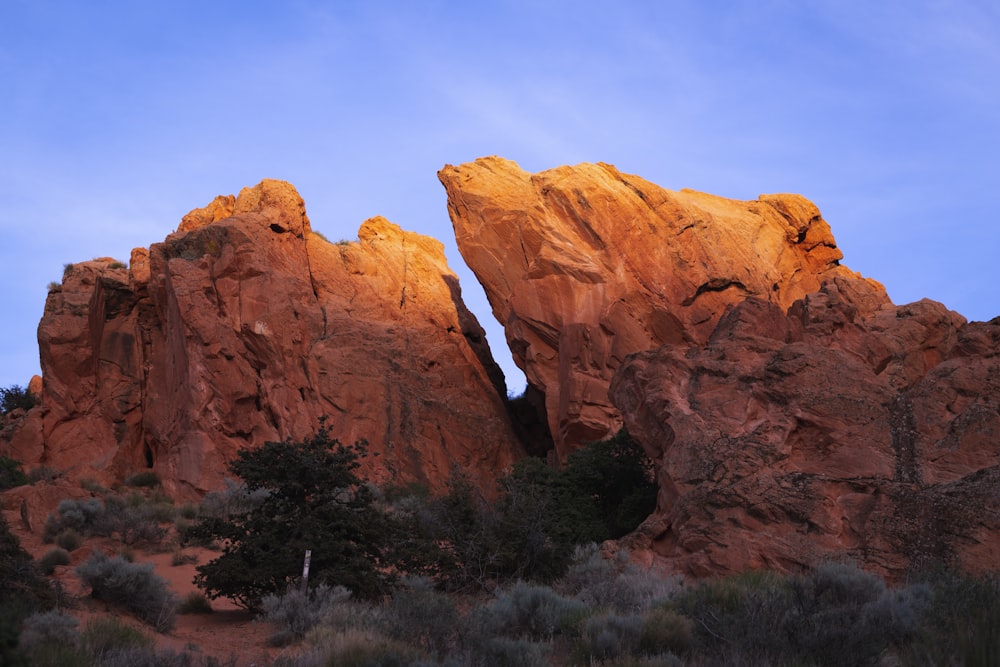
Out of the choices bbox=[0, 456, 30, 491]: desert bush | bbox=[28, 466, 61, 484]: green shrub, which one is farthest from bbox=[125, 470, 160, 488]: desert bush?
bbox=[0, 456, 30, 491]: desert bush

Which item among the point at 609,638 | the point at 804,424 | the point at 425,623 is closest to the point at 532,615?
the point at 425,623

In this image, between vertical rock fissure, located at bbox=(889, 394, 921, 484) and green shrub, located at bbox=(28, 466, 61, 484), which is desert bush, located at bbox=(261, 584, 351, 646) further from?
green shrub, located at bbox=(28, 466, 61, 484)

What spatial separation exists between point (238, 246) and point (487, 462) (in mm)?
11046

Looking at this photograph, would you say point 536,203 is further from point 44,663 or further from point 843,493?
point 44,663

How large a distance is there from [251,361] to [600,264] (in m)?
11.8

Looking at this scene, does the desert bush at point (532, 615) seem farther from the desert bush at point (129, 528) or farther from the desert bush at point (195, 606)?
the desert bush at point (129, 528)

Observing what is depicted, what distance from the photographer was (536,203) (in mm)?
33625

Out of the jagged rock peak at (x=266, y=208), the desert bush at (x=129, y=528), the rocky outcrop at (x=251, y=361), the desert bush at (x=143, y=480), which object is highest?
the jagged rock peak at (x=266, y=208)

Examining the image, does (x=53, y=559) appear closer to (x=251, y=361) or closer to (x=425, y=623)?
(x=425, y=623)

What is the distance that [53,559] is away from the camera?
671 inches

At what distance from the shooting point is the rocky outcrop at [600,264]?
31.1 meters

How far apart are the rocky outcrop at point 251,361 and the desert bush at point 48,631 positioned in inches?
728

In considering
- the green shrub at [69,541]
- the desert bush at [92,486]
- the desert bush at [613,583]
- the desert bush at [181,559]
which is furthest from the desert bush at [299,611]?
the desert bush at [92,486]

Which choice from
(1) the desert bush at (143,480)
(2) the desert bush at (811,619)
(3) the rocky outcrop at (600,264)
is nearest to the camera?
(2) the desert bush at (811,619)
